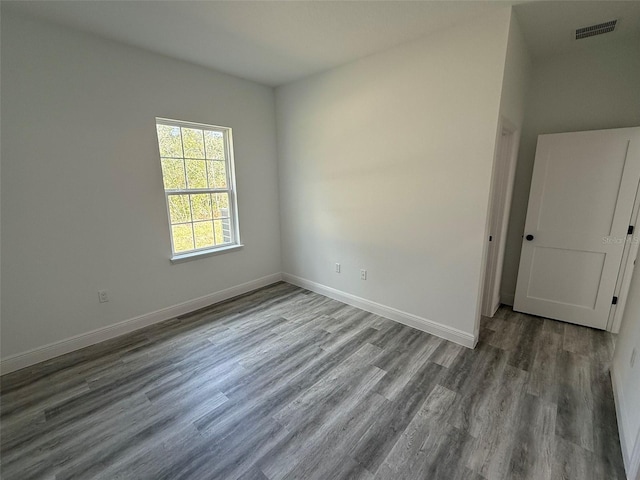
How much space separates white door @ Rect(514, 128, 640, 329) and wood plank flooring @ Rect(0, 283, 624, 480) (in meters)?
0.34

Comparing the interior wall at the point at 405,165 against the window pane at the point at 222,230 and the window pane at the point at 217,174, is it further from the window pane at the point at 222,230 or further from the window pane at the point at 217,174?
the window pane at the point at 222,230

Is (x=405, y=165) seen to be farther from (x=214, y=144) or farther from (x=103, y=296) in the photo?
(x=103, y=296)

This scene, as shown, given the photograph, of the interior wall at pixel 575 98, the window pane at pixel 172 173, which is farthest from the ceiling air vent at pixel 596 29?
the window pane at pixel 172 173

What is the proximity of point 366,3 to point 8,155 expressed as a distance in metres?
2.85

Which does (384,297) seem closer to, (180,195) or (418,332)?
(418,332)

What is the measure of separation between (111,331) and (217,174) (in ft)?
6.57

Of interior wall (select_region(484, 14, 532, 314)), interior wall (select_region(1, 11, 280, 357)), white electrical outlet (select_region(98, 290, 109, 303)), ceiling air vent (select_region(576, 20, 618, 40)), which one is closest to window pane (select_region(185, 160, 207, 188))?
interior wall (select_region(1, 11, 280, 357))

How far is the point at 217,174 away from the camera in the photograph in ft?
11.2

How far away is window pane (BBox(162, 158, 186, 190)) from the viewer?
2.94 m

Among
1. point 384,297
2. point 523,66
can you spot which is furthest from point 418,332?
point 523,66

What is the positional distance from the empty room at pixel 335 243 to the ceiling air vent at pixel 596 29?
18mm

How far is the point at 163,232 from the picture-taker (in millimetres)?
2947

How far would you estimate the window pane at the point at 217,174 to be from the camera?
335 centimetres

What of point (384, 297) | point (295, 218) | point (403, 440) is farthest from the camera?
point (295, 218)
